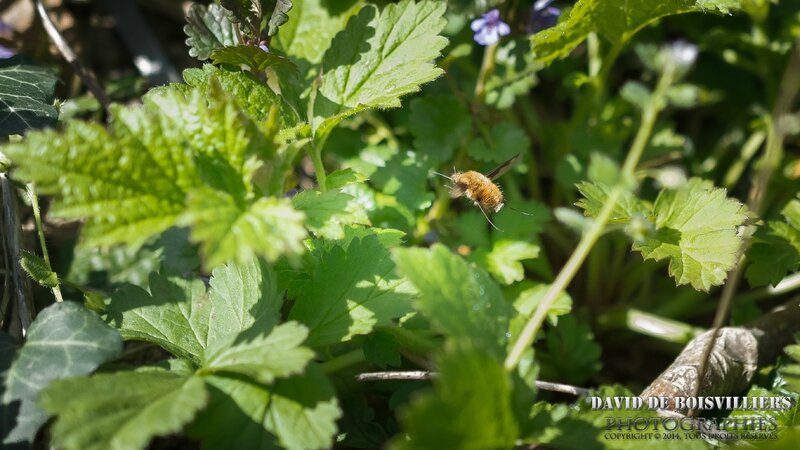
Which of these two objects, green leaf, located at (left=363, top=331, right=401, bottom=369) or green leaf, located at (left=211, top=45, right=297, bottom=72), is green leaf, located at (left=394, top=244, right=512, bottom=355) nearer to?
green leaf, located at (left=363, top=331, right=401, bottom=369)

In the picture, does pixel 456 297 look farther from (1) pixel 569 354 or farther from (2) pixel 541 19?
(2) pixel 541 19

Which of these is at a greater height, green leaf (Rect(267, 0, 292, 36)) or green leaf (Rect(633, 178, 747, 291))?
green leaf (Rect(267, 0, 292, 36))

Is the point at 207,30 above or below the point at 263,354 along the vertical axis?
above

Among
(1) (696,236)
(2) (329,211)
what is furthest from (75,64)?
(1) (696,236)

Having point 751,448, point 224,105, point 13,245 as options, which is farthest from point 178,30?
point 751,448

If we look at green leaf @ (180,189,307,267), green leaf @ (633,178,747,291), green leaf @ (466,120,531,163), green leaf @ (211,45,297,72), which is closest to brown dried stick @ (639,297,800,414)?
green leaf @ (633,178,747,291)

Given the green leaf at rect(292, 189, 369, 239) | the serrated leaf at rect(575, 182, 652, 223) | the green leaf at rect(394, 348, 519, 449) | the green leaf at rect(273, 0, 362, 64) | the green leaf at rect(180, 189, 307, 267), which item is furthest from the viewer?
the green leaf at rect(273, 0, 362, 64)

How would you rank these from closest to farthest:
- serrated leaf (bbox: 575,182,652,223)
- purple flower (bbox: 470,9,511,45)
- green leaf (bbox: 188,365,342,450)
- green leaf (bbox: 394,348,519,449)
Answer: green leaf (bbox: 394,348,519,449)
green leaf (bbox: 188,365,342,450)
serrated leaf (bbox: 575,182,652,223)
purple flower (bbox: 470,9,511,45)
